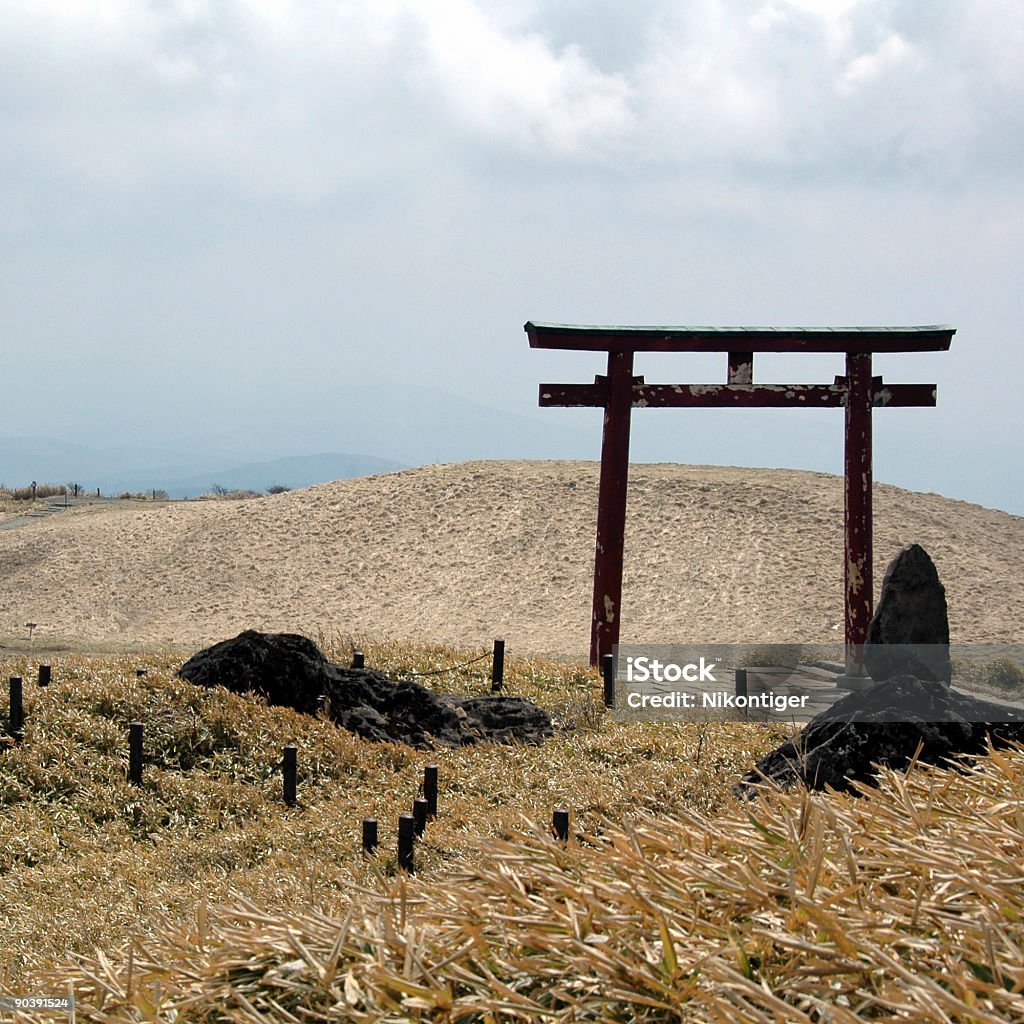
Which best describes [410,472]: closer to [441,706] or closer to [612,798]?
[441,706]

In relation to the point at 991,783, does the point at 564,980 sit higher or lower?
lower

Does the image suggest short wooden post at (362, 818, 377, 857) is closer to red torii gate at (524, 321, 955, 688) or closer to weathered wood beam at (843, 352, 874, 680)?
red torii gate at (524, 321, 955, 688)

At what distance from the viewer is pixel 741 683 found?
12961 millimetres

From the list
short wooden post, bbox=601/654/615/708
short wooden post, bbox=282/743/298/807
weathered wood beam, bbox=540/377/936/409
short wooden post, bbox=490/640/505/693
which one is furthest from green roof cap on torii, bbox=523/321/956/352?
short wooden post, bbox=282/743/298/807

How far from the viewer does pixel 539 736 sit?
11.5m

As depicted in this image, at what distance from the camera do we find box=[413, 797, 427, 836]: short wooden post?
8.11 meters

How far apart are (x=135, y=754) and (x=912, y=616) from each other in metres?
8.08

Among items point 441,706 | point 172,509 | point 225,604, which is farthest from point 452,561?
point 441,706

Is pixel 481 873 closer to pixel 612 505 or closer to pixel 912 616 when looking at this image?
pixel 912 616

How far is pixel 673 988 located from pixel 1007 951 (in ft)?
1.76

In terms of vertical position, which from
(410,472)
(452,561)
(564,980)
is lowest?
(564,980)

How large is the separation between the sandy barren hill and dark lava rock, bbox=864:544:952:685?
10.1m

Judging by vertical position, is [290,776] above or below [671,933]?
below

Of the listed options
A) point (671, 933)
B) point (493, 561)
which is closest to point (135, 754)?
point (671, 933)
